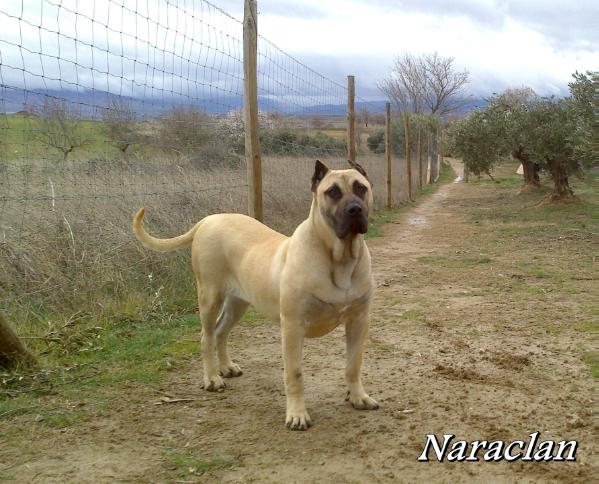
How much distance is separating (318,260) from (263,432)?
1.00m

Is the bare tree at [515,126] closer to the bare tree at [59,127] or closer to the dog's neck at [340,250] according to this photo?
the bare tree at [59,127]

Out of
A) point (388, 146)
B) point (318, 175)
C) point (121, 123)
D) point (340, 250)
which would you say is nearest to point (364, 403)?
point (340, 250)

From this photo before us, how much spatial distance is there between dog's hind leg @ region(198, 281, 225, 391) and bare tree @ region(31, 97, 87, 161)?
2.29 metres

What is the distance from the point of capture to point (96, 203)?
6461 millimetres

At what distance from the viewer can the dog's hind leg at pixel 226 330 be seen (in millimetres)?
4449

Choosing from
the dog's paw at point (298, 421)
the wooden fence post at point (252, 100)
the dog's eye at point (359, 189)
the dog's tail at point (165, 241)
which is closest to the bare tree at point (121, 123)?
the wooden fence post at point (252, 100)

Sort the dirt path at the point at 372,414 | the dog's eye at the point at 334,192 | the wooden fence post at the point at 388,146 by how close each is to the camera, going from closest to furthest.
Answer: the dirt path at the point at 372,414, the dog's eye at the point at 334,192, the wooden fence post at the point at 388,146

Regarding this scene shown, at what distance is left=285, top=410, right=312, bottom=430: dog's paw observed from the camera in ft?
11.4

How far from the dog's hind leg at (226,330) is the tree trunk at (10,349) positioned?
129cm

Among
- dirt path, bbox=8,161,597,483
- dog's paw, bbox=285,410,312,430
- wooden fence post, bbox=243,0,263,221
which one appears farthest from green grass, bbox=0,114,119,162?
dog's paw, bbox=285,410,312,430

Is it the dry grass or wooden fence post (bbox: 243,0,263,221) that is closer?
the dry grass

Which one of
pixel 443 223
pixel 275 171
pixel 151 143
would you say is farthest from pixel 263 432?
pixel 443 223

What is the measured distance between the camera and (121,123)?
6383 millimetres

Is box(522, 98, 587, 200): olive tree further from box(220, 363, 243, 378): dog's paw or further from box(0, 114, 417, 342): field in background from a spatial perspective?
box(220, 363, 243, 378): dog's paw
